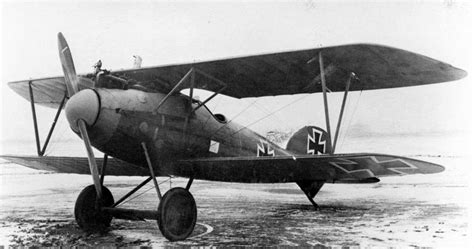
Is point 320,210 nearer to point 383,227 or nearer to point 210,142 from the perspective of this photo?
point 383,227

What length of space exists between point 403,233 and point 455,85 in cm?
298

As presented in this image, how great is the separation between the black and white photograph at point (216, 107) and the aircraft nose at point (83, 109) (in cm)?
3

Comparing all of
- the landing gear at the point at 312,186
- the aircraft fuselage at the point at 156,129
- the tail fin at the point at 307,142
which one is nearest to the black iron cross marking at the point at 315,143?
the tail fin at the point at 307,142

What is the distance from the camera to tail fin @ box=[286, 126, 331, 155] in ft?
33.4

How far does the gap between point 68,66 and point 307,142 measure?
580cm

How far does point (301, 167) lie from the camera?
674cm

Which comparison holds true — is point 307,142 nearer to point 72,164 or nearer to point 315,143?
point 315,143

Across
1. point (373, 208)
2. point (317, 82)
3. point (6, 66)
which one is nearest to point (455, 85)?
point (317, 82)

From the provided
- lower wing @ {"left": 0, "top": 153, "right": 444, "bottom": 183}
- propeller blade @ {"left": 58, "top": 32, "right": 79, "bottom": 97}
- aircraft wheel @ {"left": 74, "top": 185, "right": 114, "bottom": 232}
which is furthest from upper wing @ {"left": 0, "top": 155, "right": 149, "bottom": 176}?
propeller blade @ {"left": 58, "top": 32, "right": 79, "bottom": 97}

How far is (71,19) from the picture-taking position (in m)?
8.43

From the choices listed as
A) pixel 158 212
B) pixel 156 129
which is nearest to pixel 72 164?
pixel 156 129

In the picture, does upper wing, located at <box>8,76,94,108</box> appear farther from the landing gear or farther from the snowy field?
the landing gear

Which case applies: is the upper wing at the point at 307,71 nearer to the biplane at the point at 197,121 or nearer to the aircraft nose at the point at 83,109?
the biplane at the point at 197,121

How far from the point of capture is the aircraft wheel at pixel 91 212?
7.21m
